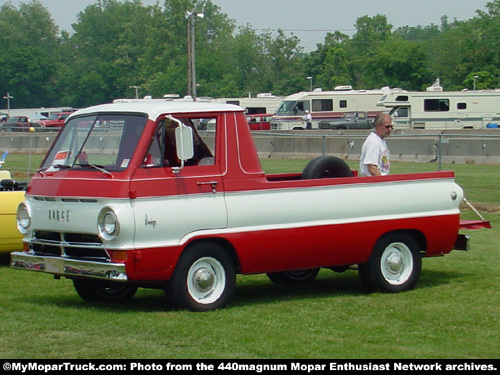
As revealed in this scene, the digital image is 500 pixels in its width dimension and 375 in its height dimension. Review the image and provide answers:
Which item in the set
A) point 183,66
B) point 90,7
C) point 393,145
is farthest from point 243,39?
point 393,145

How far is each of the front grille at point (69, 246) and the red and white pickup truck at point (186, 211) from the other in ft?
0.04

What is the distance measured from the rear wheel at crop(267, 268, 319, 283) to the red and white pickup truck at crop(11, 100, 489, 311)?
1122 millimetres

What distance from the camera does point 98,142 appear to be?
9234 millimetres

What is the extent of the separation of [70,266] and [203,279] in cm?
129

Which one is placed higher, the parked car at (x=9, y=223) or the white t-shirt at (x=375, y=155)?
the white t-shirt at (x=375, y=155)

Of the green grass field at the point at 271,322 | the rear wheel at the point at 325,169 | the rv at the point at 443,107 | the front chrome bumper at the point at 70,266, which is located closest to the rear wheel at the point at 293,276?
the green grass field at the point at 271,322

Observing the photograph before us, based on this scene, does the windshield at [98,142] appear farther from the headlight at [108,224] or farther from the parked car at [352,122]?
the parked car at [352,122]

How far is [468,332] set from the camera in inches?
317

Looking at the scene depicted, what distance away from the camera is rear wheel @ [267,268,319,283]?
11.1 metres

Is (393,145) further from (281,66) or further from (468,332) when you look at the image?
(281,66)

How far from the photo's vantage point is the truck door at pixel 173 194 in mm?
8539

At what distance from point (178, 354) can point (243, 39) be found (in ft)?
431

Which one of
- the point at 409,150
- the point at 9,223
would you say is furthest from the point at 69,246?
the point at 409,150

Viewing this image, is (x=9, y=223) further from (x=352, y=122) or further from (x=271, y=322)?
(x=352, y=122)
